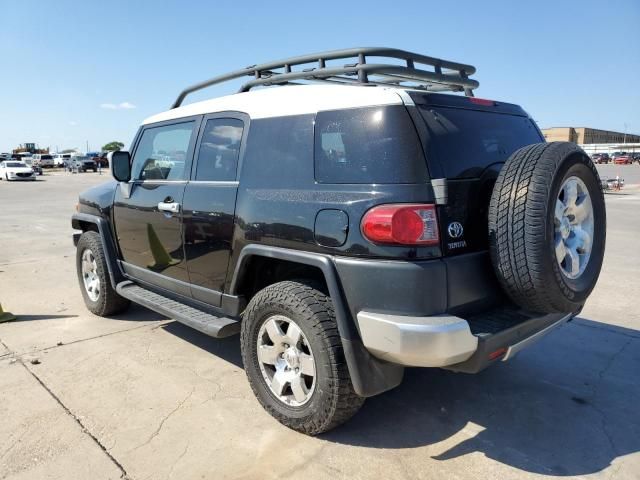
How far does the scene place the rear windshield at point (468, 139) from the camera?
2645 mm

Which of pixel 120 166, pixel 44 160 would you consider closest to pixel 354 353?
pixel 120 166

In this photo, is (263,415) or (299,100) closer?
(299,100)

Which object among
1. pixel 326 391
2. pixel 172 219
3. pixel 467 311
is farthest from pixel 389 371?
pixel 172 219

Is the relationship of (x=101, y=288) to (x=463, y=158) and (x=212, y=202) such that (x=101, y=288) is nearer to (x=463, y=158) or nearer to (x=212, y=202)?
(x=212, y=202)

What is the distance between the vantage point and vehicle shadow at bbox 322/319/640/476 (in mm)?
2799

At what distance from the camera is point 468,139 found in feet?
9.35

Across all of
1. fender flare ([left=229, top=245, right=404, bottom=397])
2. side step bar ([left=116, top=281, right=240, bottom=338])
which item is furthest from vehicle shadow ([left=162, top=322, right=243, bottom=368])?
fender flare ([left=229, top=245, right=404, bottom=397])

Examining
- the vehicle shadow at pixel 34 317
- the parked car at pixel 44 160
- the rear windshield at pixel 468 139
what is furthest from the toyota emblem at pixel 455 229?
the parked car at pixel 44 160

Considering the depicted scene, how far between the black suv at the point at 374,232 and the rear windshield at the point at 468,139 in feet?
0.04

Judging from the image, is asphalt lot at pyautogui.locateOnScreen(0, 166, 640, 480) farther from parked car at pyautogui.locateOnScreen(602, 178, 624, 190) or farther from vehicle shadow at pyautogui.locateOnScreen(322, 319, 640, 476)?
parked car at pyautogui.locateOnScreen(602, 178, 624, 190)

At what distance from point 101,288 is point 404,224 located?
11.7 ft

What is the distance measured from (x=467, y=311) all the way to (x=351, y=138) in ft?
3.58

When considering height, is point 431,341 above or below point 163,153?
below

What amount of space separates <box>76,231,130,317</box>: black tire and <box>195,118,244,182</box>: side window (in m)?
1.80
